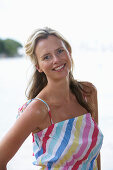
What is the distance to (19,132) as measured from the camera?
0.93 metres

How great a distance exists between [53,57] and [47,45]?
0.23 feet

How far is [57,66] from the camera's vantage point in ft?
3.57

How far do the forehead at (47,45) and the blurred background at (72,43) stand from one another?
0.17 metres

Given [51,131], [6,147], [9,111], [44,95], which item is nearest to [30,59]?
[44,95]

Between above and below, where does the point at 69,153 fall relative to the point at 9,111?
above

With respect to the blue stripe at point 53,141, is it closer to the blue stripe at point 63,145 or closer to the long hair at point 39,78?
the blue stripe at point 63,145

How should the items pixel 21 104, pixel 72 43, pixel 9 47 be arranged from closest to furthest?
pixel 72 43 < pixel 21 104 < pixel 9 47

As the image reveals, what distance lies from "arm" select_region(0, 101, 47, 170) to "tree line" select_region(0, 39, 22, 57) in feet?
28.8

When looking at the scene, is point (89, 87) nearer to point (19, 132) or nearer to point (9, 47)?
point (19, 132)

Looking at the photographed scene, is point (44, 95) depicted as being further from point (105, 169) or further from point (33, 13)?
point (33, 13)

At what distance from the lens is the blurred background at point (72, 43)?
2.59 m

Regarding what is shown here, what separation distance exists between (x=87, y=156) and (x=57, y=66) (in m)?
0.48

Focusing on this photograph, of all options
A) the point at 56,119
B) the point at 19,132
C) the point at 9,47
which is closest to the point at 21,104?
the point at 56,119

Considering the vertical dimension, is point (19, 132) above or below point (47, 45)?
below
